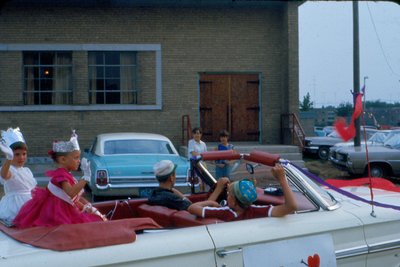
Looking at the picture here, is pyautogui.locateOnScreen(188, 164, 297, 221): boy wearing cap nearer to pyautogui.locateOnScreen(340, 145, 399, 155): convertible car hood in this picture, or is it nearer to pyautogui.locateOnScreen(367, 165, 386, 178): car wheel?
pyautogui.locateOnScreen(340, 145, 399, 155): convertible car hood

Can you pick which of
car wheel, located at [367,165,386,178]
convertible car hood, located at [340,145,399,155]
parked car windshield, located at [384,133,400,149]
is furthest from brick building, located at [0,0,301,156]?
car wheel, located at [367,165,386,178]

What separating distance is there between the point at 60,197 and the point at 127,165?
6716 mm

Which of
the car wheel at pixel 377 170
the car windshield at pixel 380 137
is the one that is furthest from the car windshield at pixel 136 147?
the car windshield at pixel 380 137

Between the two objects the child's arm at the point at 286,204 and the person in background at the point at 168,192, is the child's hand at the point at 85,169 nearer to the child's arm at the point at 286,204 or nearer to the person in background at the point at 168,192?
the person in background at the point at 168,192

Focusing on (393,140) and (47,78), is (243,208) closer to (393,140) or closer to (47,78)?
(393,140)

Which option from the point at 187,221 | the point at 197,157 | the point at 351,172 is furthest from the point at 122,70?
the point at 187,221

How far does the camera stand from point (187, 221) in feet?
13.9

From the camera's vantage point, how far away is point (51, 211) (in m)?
3.95

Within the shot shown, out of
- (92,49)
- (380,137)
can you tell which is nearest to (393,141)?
(380,137)

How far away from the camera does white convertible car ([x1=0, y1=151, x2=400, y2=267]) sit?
3.50 m

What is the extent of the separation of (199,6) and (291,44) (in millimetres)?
3005

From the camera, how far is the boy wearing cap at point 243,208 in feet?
14.1

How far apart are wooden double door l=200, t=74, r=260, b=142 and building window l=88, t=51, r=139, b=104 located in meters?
2.14

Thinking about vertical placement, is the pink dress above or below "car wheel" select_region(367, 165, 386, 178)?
above
